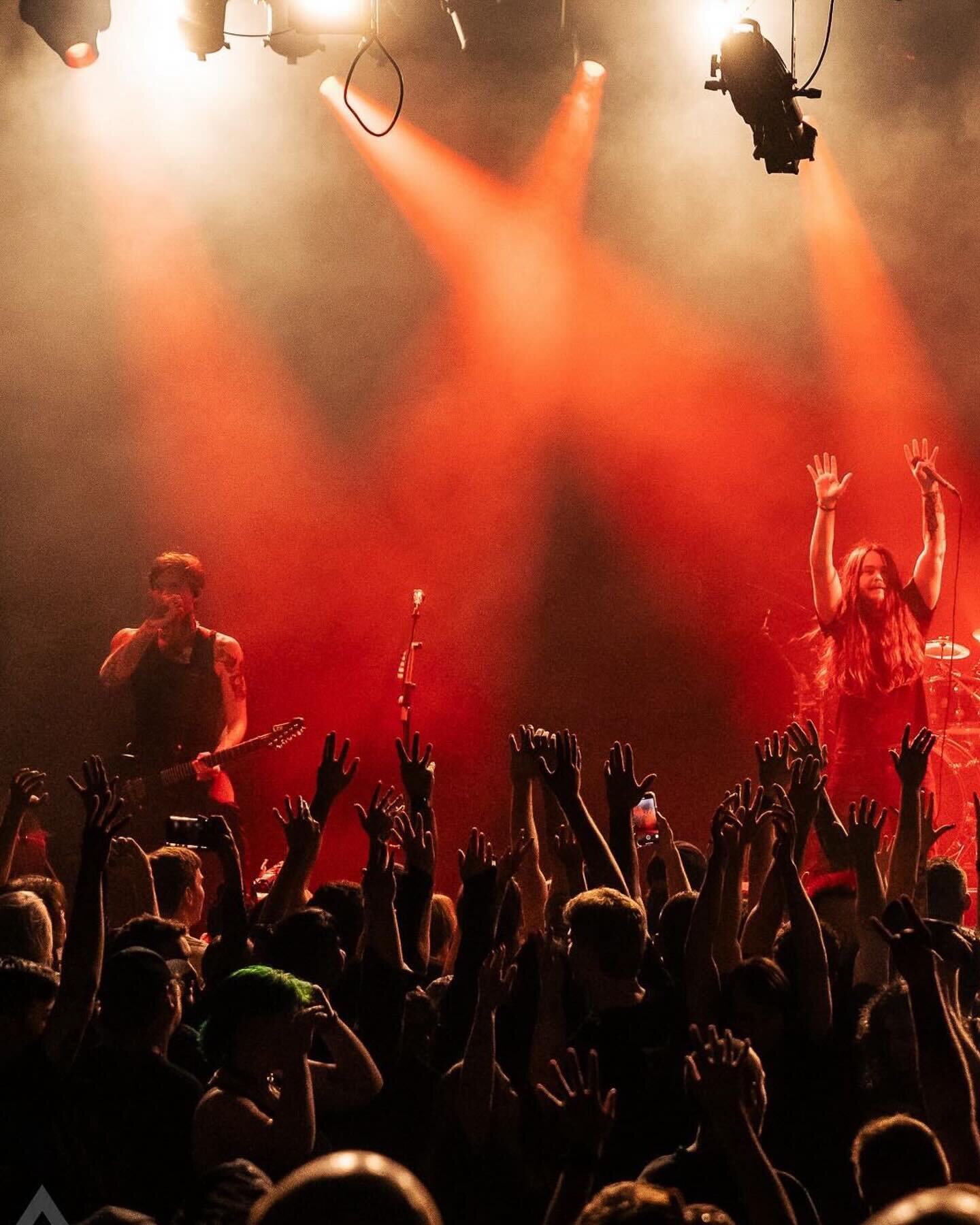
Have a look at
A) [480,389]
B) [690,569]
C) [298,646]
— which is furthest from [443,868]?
[480,389]

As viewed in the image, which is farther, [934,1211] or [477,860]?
[477,860]

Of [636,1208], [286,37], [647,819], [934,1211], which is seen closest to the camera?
[934,1211]

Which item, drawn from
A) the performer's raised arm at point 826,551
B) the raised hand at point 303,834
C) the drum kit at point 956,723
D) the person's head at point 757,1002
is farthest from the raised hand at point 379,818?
the performer's raised arm at point 826,551

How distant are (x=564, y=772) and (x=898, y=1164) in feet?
5.10

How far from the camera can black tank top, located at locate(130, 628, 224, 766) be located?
28.7 feet

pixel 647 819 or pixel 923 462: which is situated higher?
pixel 923 462

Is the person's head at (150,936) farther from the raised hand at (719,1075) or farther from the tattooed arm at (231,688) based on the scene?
the tattooed arm at (231,688)

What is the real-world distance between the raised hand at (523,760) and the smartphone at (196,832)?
92cm

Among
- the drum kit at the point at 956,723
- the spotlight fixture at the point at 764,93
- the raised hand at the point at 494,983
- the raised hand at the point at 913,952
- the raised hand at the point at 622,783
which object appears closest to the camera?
the raised hand at the point at 913,952

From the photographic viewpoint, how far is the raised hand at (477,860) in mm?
3018

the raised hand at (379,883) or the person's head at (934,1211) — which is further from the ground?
the raised hand at (379,883)

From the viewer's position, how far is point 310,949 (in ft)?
8.99

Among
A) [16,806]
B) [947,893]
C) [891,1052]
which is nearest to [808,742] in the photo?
[947,893]

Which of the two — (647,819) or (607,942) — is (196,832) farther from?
(647,819)
